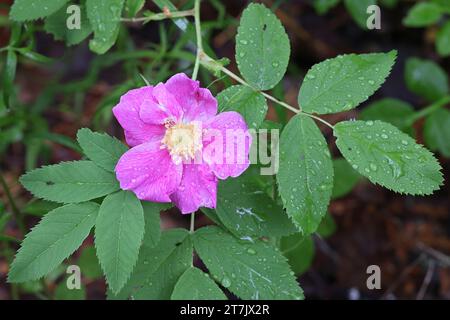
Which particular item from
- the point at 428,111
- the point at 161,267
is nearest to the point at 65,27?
the point at 161,267

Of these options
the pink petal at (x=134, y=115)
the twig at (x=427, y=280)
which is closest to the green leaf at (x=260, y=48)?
the pink petal at (x=134, y=115)

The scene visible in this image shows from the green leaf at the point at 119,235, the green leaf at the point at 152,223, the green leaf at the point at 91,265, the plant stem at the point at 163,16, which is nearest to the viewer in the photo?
the green leaf at the point at 119,235

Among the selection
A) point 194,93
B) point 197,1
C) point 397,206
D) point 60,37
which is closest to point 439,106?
point 397,206

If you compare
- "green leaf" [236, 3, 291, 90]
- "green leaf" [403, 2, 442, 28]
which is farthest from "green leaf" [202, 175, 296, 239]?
"green leaf" [403, 2, 442, 28]

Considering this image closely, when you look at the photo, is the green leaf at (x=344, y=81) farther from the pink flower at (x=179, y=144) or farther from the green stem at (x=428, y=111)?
the green stem at (x=428, y=111)
